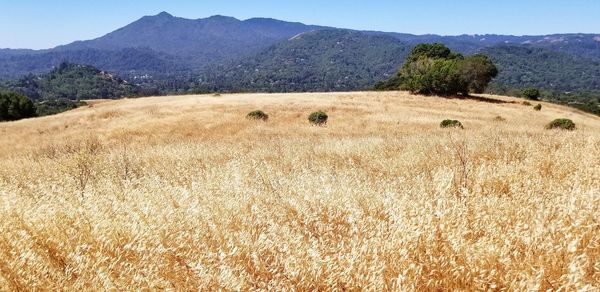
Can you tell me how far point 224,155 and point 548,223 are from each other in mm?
8829

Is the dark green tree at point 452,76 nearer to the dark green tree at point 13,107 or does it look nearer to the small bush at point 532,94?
the small bush at point 532,94

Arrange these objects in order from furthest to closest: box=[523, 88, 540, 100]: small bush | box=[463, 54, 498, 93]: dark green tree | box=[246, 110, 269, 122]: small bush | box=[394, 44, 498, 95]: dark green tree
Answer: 1. box=[523, 88, 540, 100]: small bush
2. box=[463, 54, 498, 93]: dark green tree
3. box=[394, 44, 498, 95]: dark green tree
4. box=[246, 110, 269, 122]: small bush

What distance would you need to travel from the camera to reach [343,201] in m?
4.91

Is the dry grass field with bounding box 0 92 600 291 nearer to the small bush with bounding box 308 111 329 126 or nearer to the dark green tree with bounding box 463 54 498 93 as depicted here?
the small bush with bounding box 308 111 329 126

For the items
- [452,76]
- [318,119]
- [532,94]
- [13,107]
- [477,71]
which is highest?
[477,71]

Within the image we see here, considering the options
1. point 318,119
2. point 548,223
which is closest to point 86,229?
point 548,223

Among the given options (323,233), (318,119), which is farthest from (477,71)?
(323,233)

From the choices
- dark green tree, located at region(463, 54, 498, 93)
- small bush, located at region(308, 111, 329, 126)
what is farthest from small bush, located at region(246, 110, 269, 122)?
dark green tree, located at region(463, 54, 498, 93)

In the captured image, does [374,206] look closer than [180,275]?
No

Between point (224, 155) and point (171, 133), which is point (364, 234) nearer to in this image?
point (224, 155)

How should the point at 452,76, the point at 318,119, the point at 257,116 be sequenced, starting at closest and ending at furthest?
the point at 318,119, the point at 257,116, the point at 452,76

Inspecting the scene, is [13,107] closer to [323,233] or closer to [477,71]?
[477,71]

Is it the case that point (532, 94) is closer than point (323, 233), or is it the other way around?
point (323, 233)

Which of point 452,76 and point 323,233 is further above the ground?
point 323,233
